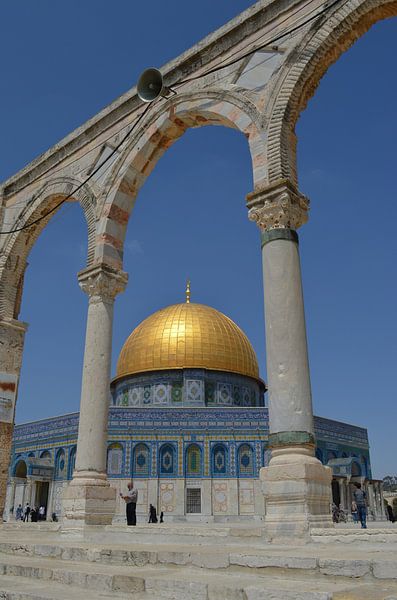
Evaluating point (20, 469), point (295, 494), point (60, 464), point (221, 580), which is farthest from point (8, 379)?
point (20, 469)

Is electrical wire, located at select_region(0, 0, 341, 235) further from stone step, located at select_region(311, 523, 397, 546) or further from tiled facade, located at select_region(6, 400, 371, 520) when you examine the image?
tiled facade, located at select_region(6, 400, 371, 520)

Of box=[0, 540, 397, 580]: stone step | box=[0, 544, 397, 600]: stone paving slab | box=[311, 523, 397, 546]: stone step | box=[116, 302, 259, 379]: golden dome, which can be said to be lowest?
box=[0, 544, 397, 600]: stone paving slab

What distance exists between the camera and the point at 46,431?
A: 29.8m

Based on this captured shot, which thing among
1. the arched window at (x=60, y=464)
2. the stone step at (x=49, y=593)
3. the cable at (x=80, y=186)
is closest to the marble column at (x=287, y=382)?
the stone step at (x=49, y=593)

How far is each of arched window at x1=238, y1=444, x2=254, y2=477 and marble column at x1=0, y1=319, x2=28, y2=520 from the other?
18222mm

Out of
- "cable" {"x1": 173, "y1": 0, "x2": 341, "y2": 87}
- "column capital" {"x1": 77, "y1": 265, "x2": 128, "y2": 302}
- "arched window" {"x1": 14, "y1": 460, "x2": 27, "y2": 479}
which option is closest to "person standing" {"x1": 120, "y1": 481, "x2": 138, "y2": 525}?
"column capital" {"x1": 77, "y1": 265, "x2": 128, "y2": 302}

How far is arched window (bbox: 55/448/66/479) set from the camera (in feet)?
91.6

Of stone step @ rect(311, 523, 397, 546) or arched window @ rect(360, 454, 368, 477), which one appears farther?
arched window @ rect(360, 454, 368, 477)

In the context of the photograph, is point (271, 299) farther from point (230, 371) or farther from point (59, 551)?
point (230, 371)

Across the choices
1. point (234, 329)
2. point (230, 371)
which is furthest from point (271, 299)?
point (234, 329)

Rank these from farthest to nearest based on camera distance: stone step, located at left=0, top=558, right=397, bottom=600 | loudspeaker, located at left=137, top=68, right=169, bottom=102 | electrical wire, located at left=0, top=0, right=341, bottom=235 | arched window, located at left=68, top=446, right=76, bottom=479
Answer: arched window, located at left=68, top=446, right=76, bottom=479
loudspeaker, located at left=137, top=68, right=169, bottom=102
electrical wire, located at left=0, top=0, right=341, bottom=235
stone step, located at left=0, top=558, right=397, bottom=600

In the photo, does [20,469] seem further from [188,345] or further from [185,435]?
[188,345]

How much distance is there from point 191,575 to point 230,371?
2759 centimetres

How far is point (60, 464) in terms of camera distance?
28250 millimetres
